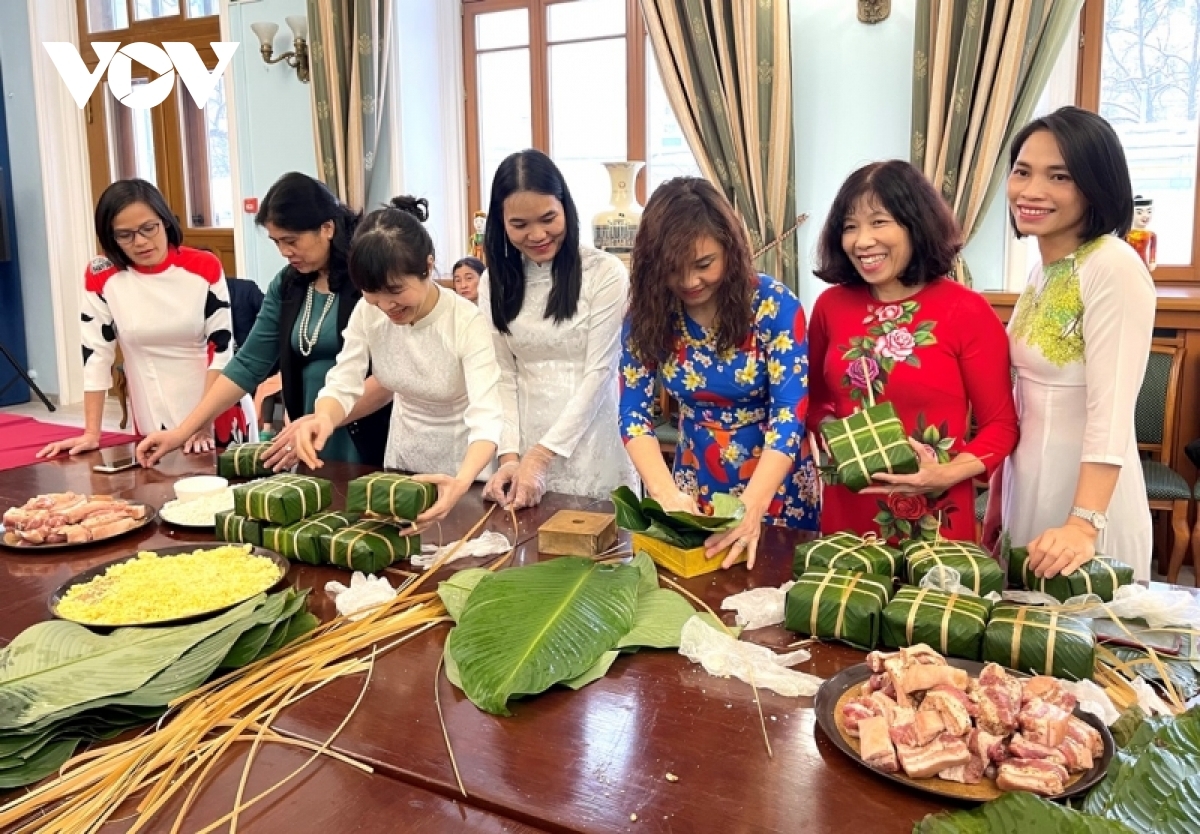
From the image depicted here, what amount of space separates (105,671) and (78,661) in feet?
0.20

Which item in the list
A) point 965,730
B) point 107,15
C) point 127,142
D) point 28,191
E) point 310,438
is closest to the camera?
point 965,730

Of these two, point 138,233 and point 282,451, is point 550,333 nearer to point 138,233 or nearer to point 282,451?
point 282,451

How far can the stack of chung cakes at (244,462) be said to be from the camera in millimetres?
2262

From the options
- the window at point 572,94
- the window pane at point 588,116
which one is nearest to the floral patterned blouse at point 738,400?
the window at point 572,94

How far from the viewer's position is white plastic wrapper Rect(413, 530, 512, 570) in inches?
65.6

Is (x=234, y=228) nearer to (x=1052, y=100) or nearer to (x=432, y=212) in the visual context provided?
(x=432, y=212)

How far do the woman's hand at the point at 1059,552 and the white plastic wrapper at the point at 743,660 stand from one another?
406mm

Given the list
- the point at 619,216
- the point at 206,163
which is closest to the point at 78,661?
the point at 619,216

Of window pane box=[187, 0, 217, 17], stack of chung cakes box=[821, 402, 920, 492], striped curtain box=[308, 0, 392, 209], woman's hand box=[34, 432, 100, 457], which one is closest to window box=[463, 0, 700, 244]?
striped curtain box=[308, 0, 392, 209]

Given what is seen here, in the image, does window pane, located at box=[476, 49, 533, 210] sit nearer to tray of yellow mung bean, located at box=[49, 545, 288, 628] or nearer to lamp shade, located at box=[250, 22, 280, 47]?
lamp shade, located at box=[250, 22, 280, 47]

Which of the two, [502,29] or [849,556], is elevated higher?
[502,29]

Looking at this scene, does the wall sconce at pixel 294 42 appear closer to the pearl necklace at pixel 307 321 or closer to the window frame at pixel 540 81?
the window frame at pixel 540 81

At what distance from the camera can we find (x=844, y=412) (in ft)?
6.34

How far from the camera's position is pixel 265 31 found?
580 centimetres
